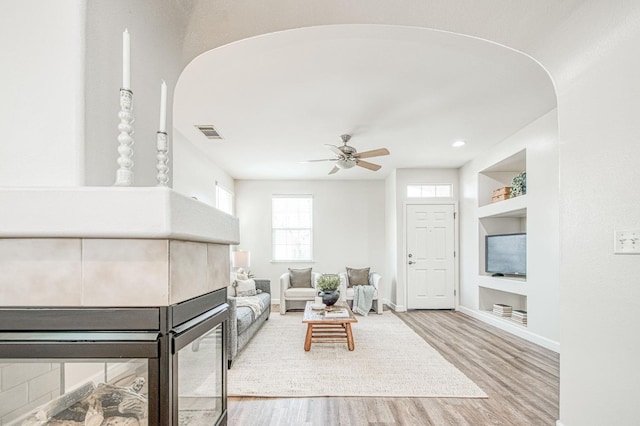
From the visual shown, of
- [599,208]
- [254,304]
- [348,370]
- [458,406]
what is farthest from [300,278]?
[599,208]

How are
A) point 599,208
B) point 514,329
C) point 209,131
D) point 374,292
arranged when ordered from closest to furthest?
point 599,208 < point 209,131 < point 514,329 < point 374,292

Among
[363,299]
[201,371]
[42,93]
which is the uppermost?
[42,93]

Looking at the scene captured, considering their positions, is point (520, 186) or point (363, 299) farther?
point (363, 299)

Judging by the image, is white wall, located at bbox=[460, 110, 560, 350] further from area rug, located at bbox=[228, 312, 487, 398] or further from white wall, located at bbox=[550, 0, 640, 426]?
white wall, located at bbox=[550, 0, 640, 426]

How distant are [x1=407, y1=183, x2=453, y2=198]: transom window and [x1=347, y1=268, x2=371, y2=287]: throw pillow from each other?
68.5 inches

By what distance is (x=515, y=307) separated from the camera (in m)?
5.59

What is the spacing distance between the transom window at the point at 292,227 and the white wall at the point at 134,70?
19.5 feet

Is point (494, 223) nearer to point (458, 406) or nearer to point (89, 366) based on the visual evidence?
point (458, 406)

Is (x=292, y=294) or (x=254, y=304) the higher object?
(x=254, y=304)

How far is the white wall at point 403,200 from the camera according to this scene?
6.84 meters

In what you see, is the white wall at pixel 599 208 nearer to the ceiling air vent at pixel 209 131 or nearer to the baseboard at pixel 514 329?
the baseboard at pixel 514 329

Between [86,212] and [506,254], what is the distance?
5504mm

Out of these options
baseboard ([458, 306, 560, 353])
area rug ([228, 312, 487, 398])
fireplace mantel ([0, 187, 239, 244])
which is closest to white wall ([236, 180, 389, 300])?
baseboard ([458, 306, 560, 353])

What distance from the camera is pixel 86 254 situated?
3.09ft
